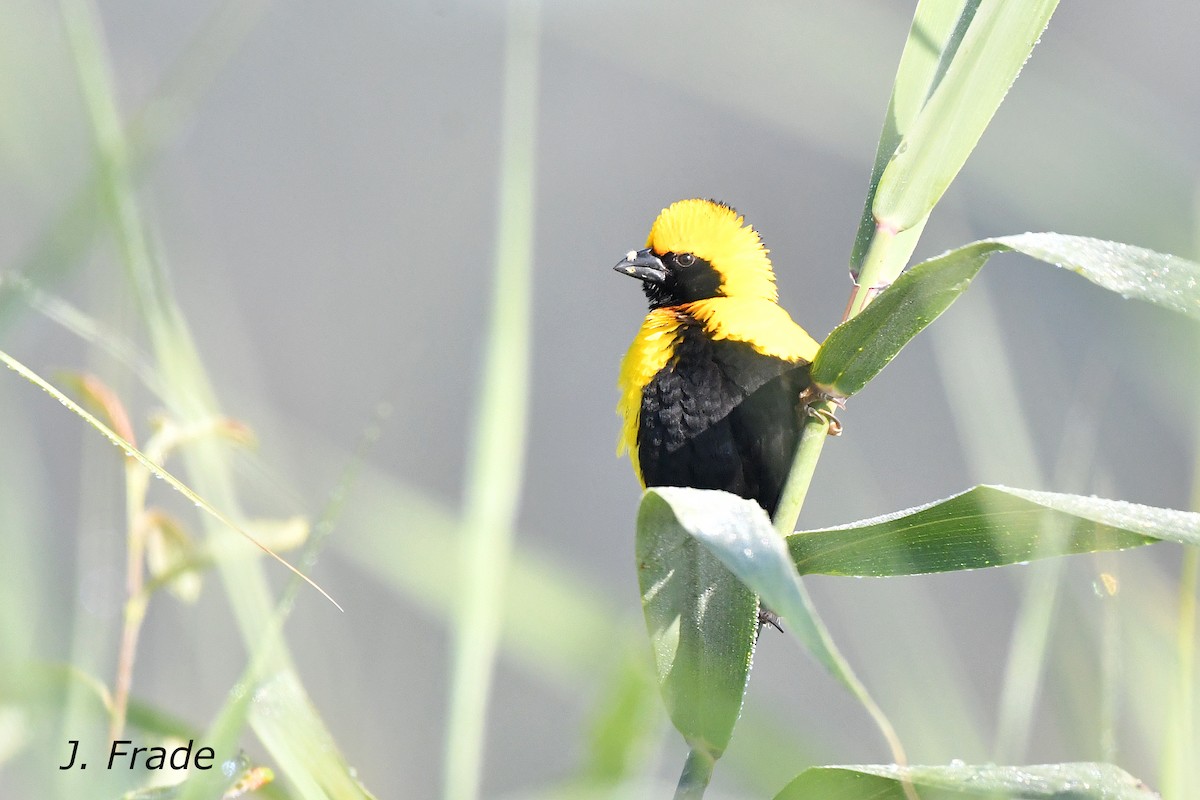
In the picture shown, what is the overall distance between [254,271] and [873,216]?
2.83 meters

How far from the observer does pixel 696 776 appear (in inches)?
28.7

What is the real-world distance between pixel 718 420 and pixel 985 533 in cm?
87

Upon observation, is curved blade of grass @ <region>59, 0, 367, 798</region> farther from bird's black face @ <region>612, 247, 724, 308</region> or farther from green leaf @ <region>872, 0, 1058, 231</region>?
bird's black face @ <region>612, 247, 724, 308</region>

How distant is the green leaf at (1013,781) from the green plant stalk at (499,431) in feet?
0.88

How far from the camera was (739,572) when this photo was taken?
1.90 feet

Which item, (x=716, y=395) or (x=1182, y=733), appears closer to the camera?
(x=1182, y=733)

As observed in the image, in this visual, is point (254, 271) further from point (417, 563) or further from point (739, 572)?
point (739, 572)

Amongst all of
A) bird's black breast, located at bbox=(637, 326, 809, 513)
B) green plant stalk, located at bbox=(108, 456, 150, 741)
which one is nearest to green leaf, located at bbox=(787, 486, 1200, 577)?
green plant stalk, located at bbox=(108, 456, 150, 741)

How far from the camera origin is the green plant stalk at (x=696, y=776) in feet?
2.38

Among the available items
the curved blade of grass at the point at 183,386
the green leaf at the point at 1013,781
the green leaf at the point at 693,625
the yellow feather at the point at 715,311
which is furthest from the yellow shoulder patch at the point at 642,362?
the green leaf at the point at 1013,781

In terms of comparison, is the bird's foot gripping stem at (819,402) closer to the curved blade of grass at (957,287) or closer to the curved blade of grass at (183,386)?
the curved blade of grass at (957,287)

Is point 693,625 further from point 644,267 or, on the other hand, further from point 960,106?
point 644,267

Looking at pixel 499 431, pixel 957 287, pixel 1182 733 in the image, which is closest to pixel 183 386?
pixel 499 431

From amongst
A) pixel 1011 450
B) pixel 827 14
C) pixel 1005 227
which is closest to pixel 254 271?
pixel 1005 227
